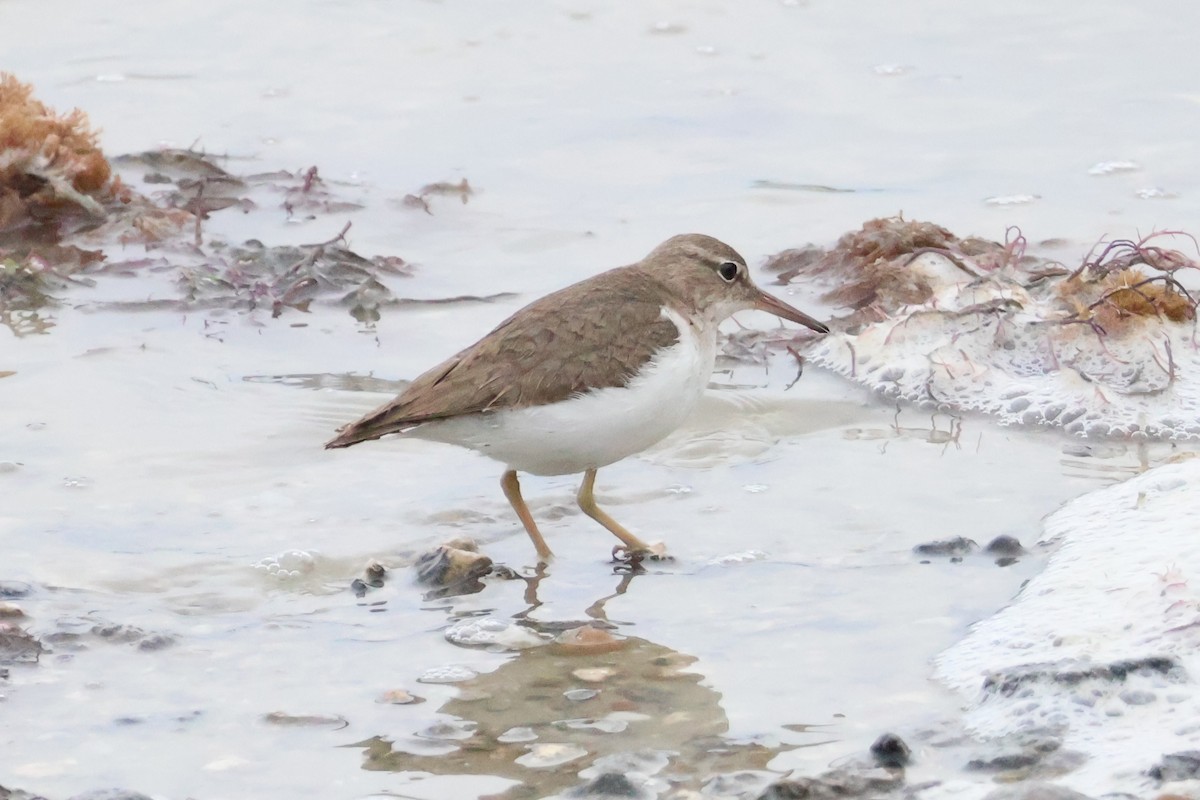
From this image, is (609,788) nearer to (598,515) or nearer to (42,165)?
(598,515)

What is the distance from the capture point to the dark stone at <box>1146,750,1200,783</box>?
12.4ft

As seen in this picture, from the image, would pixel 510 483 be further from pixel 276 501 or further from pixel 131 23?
pixel 131 23

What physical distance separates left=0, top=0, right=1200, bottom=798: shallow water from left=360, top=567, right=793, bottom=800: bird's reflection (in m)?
0.02

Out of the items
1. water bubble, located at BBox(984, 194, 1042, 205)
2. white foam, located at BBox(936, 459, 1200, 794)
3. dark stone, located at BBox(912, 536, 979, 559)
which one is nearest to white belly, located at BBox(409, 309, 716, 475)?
dark stone, located at BBox(912, 536, 979, 559)

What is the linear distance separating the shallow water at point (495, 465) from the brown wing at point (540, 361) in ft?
1.68

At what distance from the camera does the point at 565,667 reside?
15.5 ft

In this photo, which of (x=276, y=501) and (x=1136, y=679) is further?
(x=276, y=501)

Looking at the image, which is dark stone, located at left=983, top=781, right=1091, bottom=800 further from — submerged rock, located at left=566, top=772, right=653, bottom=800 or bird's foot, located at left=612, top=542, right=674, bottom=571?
bird's foot, located at left=612, top=542, right=674, bottom=571

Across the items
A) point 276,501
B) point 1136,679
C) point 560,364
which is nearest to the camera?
point 1136,679

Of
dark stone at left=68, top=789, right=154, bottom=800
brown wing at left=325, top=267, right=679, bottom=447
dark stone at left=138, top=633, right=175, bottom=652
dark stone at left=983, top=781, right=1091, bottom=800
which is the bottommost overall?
dark stone at left=68, top=789, right=154, bottom=800

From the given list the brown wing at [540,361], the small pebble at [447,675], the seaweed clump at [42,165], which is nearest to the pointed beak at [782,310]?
the brown wing at [540,361]

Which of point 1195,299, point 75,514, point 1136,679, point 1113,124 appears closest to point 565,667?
point 1136,679

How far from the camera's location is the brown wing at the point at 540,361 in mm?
5484

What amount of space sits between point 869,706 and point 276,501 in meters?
2.56
